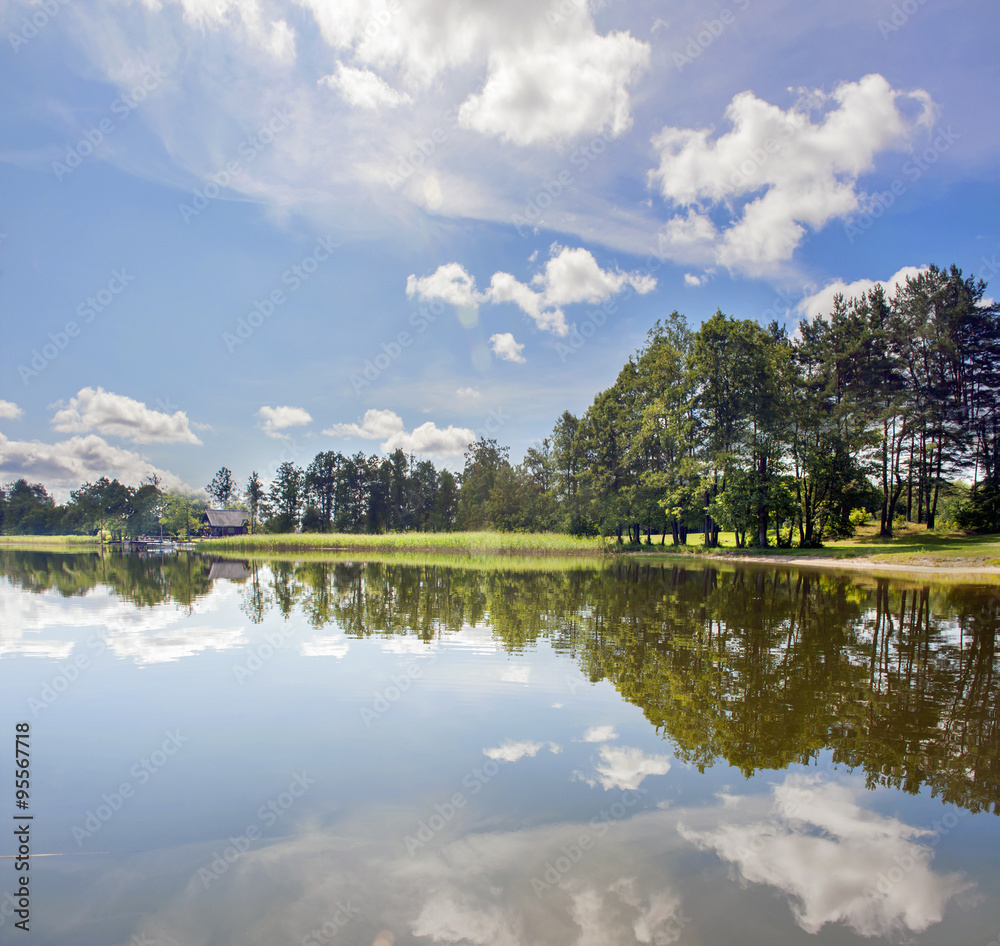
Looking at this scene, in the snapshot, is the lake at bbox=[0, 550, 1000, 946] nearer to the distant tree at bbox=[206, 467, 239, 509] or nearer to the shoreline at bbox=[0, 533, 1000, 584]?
the shoreline at bbox=[0, 533, 1000, 584]

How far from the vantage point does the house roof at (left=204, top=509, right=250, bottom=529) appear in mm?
95250

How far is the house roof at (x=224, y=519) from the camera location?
9525 cm

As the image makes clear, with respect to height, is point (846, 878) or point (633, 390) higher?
point (633, 390)

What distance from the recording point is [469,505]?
8500cm

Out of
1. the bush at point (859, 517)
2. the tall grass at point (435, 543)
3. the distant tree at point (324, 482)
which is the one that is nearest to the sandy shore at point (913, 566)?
the bush at point (859, 517)

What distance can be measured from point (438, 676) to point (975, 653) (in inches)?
393

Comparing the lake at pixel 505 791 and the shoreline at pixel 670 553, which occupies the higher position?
the lake at pixel 505 791

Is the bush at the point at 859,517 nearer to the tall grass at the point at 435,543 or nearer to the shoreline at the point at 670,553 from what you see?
the shoreline at the point at 670,553

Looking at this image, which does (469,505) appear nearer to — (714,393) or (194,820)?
(714,393)

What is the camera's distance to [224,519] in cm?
9600

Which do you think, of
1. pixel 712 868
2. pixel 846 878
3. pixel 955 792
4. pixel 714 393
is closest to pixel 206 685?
pixel 712 868

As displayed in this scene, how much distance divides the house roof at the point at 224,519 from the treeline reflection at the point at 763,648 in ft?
250

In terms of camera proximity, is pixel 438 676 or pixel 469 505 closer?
pixel 438 676

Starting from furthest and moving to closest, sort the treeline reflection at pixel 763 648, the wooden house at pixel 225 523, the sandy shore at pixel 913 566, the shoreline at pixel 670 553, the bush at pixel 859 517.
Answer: the wooden house at pixel 225 523
the bush at pixel 859 517
the shoreline at pixel 670 553
the sandy shore at pixel 913 566
the treeline reflection at pixel 763 648
